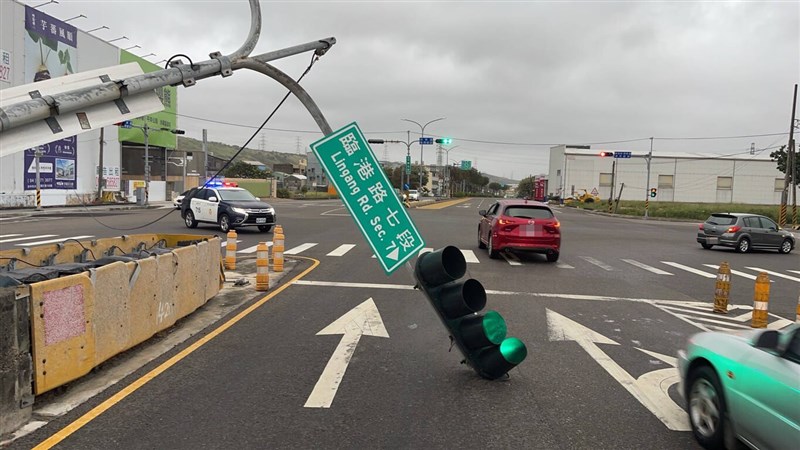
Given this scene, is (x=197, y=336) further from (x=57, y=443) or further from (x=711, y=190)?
(x=711, y=190)

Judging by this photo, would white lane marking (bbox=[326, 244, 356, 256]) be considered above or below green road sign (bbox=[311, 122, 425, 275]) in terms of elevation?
below

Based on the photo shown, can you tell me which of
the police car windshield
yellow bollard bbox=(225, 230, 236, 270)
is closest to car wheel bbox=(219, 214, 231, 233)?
the police car windshield

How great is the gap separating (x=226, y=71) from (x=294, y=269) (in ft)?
23.0

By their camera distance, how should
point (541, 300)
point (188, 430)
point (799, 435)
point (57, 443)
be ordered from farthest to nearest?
point (541, 300) < point (188, 430) < point (57, 443) < point (799, 435)

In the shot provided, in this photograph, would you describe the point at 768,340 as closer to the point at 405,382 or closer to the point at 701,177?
the point at 405,382

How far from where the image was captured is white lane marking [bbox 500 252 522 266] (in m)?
14.9

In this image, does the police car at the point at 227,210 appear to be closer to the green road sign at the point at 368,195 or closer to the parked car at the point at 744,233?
the green road sign at the point at 368,195

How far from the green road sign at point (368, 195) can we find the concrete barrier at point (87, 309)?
8.11 ft

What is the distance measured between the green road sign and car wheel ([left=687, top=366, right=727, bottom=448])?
2.54 meters

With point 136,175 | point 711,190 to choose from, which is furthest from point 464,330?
point 711,190

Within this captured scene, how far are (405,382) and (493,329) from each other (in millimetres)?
1006

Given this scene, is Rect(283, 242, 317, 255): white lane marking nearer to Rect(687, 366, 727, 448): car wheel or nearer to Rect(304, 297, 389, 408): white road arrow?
Rect(304, 297, 389, 408): white road arrow

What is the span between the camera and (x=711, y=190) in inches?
4405

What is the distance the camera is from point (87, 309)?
16.7 feet
